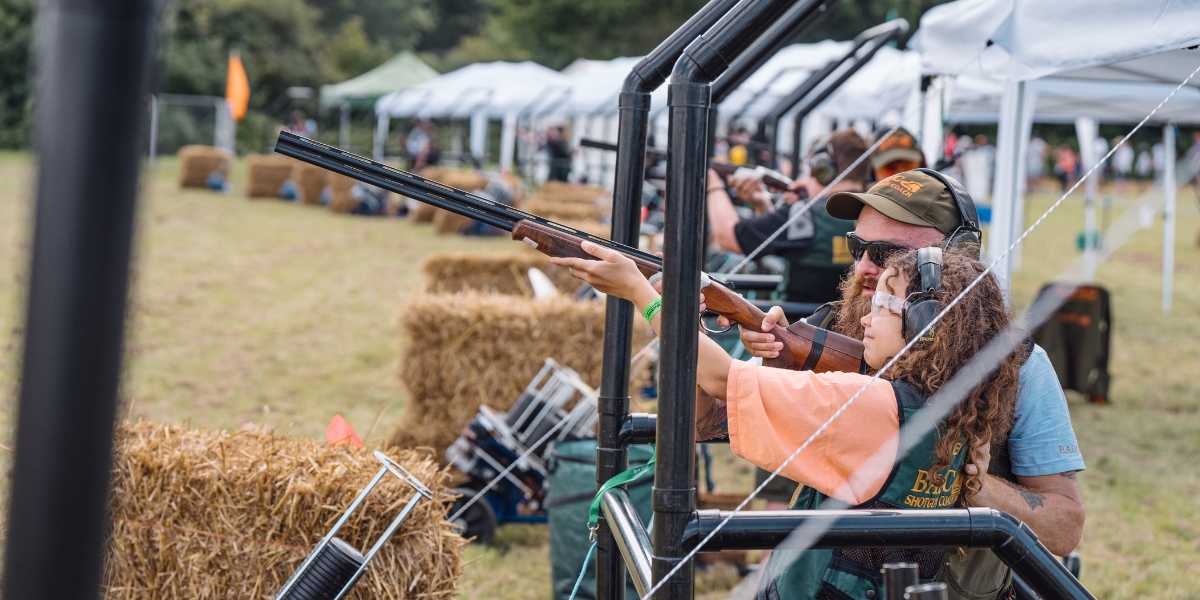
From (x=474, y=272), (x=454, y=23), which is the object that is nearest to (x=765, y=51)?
(x=474, y=272)

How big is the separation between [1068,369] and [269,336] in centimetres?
700

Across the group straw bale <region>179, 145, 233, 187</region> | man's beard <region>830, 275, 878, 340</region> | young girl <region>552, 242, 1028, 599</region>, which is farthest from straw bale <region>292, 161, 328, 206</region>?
young girl <region>552, 242, 1028, 599</region>

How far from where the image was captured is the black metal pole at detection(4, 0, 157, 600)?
0.55 metres

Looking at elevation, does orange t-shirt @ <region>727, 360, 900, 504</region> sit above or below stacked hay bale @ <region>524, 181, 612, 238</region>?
below

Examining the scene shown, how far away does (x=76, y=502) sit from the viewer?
1.99ft

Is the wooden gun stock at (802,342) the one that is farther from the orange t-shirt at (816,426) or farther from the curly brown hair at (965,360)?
the orange t-shirt at (816,426)

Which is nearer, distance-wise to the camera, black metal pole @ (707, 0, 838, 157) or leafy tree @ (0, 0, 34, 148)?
black metal pole @ (707, 0, 838, 157)

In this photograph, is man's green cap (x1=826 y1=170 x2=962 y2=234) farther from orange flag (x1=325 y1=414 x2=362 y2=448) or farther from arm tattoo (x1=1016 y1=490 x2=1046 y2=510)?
orange flag (x1=325 y1=414 x2=362 y2=448)

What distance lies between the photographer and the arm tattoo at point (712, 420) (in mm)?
1991

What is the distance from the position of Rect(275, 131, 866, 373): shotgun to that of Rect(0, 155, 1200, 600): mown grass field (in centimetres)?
42

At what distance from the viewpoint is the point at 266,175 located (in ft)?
72.7

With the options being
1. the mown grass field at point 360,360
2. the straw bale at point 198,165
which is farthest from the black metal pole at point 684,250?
the straw bale at point 198,165

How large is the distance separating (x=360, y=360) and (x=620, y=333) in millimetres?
6453

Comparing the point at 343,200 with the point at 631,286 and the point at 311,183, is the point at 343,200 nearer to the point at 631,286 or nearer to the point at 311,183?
the point at 311,183
